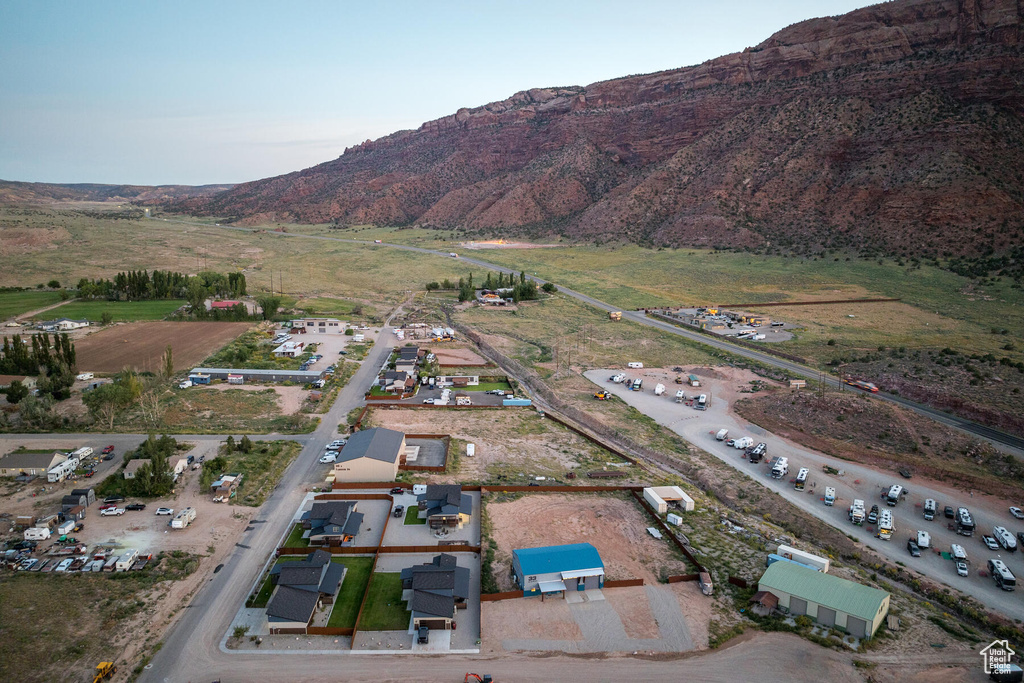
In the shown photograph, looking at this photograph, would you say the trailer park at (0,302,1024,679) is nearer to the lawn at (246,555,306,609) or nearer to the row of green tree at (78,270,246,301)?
the lawn at (246,555,306,609)

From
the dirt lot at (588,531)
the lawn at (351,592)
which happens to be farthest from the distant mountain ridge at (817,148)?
the lawn at (351,592)

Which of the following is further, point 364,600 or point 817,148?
point 817,148

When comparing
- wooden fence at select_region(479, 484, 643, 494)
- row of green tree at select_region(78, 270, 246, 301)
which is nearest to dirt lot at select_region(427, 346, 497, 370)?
wooden fence at select_region(479, 484, 643, 494)

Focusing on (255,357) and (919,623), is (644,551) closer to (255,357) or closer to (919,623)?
(919,623)

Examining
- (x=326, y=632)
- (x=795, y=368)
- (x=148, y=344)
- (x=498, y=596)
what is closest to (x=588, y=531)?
(x=498, y=596)

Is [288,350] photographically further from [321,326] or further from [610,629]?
[610,629]

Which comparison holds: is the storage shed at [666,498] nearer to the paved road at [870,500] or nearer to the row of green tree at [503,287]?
the paved road at [870,500]
